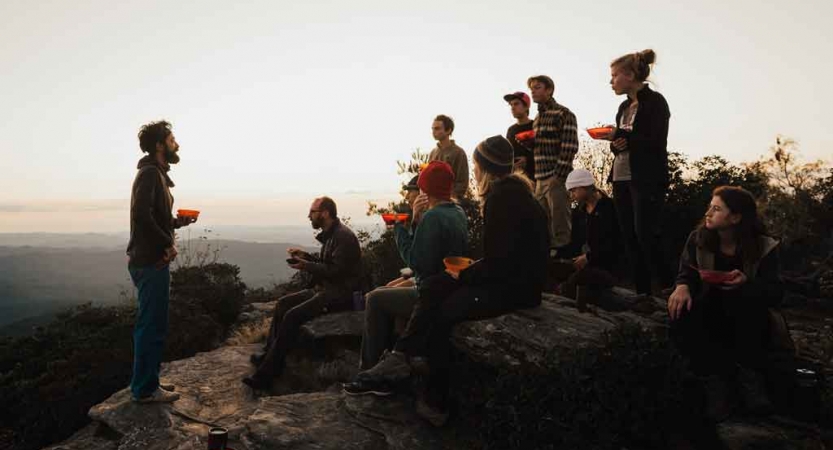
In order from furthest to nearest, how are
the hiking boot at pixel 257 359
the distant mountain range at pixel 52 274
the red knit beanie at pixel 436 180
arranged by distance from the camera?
the distant mountain range at pixel 52 274 < the hiking boot at pixel 257 359 < the red knit beanie at pixel 436 180

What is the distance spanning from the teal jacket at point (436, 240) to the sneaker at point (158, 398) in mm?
2949

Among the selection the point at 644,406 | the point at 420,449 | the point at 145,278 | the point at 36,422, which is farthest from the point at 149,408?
the point at 644,406

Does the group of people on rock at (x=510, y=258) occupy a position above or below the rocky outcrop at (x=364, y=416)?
above

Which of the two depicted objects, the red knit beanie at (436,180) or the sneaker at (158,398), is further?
the sneaker at (158,398)

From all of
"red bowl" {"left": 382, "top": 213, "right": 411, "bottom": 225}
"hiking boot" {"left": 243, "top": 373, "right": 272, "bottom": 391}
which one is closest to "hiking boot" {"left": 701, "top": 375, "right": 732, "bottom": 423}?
"red bowl" {"left": 382, "top": 213, "right": 411, "bottom": 225}

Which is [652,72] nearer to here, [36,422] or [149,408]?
[149,408]

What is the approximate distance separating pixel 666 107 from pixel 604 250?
Answer: 1.55 meters

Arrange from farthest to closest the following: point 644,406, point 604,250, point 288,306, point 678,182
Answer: point 678,182
point 288,306
point 604,250
point 644,406

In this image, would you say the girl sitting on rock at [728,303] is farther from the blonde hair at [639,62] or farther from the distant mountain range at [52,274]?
the distant mountain range at [52,274]

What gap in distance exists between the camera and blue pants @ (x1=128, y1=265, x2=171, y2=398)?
5.05 m

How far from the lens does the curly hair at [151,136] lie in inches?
205

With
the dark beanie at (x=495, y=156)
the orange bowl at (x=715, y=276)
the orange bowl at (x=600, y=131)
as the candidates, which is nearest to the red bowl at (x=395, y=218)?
the dark beanie at (x=495, y=156)

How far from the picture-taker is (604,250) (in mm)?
5262

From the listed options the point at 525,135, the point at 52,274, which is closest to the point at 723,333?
the point at 525,135
